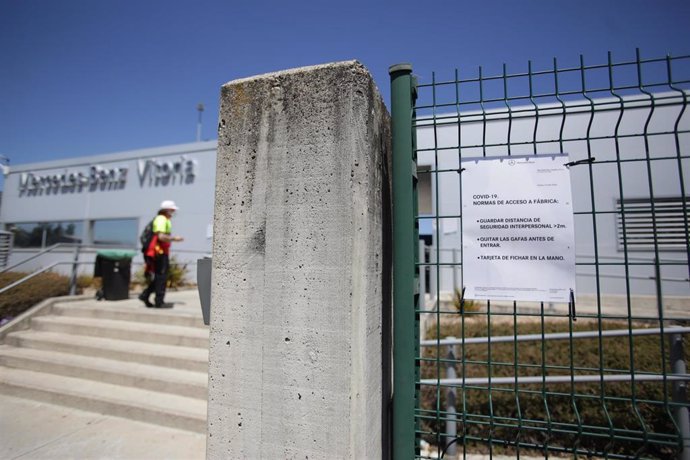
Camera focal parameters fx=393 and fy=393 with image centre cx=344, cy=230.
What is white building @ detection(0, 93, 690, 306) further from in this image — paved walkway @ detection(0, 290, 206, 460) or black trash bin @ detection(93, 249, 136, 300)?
paved walkway @ detection(0, 290, 206, 460)

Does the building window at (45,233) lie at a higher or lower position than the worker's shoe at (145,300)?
higher

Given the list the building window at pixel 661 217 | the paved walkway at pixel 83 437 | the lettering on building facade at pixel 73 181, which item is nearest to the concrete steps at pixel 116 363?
the paved walkway at pixel 83 437

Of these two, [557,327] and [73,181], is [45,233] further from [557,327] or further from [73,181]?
[557,327]

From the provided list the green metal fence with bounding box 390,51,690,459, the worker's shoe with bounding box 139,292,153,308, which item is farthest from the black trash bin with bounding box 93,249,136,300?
the green metal fence with bounding box 390,51,690,459

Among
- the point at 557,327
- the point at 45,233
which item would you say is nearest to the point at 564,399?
the point at 557,327

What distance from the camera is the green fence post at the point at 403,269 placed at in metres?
1.81

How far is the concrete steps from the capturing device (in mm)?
4469

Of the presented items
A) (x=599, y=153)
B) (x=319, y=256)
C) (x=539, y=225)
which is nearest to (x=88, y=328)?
(x=319, y=256)

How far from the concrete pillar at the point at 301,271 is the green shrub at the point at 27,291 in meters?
6.83

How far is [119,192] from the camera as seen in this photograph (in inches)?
707

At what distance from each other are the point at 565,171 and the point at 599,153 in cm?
943

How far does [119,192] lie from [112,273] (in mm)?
11691

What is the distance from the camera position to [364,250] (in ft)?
5.63

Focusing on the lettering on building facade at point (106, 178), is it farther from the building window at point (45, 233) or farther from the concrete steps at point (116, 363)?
the concrete steps at point (116, 363)
